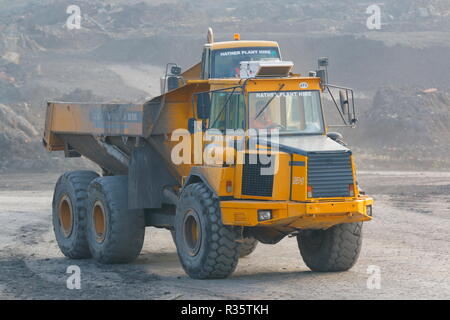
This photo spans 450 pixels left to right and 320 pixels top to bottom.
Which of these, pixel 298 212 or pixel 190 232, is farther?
pixel 190 232

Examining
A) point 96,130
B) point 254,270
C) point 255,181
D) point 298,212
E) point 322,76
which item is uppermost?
point 322,76

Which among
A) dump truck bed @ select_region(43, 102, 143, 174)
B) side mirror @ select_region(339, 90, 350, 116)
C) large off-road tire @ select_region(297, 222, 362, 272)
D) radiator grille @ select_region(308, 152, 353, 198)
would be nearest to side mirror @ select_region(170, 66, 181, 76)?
dump truck bed @ select_region(43, 102, 143, 174)

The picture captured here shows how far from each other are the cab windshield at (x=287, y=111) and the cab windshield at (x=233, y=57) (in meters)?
3.72

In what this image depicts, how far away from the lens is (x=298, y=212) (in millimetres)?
10812

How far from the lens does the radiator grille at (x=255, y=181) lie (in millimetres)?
11102

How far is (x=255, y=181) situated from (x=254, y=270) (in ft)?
6.62

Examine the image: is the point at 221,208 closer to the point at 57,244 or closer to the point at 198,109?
the point at 198,109

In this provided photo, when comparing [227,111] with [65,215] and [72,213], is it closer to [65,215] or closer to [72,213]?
[72,213]

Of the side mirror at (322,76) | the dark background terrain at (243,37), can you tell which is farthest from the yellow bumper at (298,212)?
the dark background terrain at (243,37)

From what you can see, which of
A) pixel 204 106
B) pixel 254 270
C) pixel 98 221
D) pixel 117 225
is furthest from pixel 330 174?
pixel 98 221

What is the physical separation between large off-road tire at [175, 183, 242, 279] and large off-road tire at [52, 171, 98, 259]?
9.69 feet

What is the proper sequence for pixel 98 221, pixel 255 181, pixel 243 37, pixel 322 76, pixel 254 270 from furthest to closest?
1. pixel 243 37
2. pixel 98 221
3. pixel 254 270
4. pixel 322 76
5. pixel 255 181

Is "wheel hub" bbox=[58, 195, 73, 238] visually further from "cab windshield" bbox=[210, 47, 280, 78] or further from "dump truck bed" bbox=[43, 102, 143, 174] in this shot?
"cab windshield" bbox=[210, 47, 280, 78]

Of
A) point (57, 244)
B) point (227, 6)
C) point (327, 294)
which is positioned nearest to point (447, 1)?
point (227, 6)
